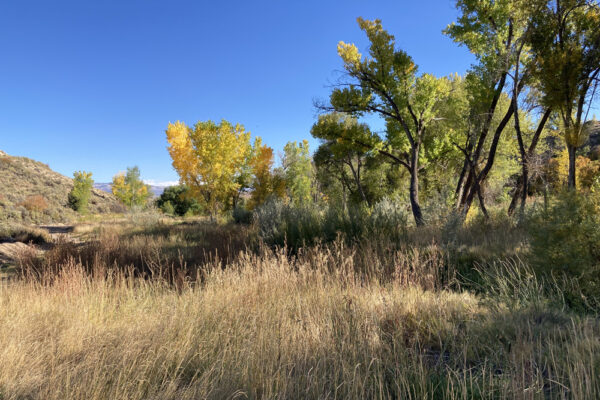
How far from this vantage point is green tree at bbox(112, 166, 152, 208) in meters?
46.4

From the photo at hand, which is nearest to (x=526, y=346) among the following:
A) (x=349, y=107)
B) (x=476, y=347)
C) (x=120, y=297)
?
(x=476, y=347)

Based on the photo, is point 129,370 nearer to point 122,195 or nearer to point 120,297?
point 120,297

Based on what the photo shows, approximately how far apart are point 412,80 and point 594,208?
10.4 metres

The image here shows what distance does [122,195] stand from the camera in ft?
152

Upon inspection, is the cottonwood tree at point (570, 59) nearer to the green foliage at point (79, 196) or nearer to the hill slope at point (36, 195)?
the hill slope at point (36, 195)

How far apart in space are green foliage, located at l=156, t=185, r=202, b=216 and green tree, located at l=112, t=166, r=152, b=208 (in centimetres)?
323

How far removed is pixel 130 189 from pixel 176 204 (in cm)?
1029

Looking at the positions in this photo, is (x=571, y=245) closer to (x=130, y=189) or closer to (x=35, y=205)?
(x=35, y=205)

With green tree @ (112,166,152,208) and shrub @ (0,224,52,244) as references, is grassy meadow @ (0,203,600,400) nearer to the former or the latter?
shrub @ (0,224,52,244)

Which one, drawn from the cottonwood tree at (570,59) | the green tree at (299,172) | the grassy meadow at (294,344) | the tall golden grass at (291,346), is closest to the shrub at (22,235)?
the grassy meadow at (294,344)

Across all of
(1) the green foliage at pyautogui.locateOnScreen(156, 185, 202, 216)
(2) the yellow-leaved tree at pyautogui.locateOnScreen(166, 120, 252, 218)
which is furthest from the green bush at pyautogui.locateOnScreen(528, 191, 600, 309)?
(1) the green foliage at pyautogui.locateOnScreen(156, 185, 202, 216)

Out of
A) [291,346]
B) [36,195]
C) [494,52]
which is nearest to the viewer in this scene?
[291,346]

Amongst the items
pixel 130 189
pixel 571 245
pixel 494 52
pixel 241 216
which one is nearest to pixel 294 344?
pixel 571 245

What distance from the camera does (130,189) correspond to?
158ft
